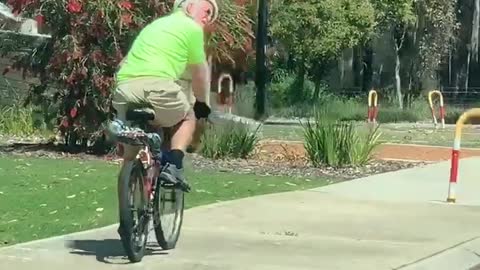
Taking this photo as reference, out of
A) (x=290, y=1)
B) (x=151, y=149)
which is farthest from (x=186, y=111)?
(x=290, y=1)

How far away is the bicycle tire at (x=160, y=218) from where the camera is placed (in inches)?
330

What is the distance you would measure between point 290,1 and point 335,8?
5.13 feet

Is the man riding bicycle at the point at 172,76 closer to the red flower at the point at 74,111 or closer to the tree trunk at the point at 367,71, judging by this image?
the red flower at the point at 74,111

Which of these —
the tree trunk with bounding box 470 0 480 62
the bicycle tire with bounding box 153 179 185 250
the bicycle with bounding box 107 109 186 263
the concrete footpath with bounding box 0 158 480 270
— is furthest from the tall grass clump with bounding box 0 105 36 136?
the tree trunk with bounding box 470 0 480 62

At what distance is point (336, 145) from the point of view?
16.9 meters

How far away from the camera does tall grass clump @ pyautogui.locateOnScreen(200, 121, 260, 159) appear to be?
17.8 metres

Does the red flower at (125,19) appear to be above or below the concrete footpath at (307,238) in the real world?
above

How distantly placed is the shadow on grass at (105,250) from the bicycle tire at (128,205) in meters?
0.14

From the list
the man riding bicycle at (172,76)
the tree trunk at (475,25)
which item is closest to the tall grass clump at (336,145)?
the man riding bicycle at (172,76)

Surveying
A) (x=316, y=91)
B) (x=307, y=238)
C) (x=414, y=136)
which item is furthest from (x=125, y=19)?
(x=316, y=91)

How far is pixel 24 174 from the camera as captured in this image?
1409 cm

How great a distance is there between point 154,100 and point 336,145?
9172 mm

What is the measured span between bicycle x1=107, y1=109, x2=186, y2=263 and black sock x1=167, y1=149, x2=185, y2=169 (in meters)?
0.07

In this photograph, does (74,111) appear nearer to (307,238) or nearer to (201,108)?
(307,238)
